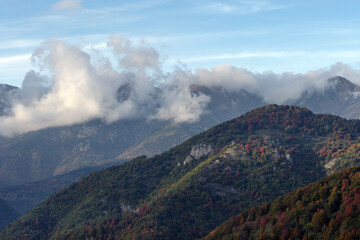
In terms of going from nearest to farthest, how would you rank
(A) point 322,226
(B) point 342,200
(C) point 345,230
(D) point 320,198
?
(C) point 345,230
(A) point 322,226
(B) point 342,200
(D) point 320,198

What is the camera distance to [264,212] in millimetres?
199250

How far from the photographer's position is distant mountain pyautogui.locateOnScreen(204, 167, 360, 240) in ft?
491

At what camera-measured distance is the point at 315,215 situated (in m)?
162

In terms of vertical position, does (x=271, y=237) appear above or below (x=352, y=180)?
below

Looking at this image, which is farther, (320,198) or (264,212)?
(264,212)

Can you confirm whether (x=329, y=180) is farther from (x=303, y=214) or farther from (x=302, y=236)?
(x=302, y=236)

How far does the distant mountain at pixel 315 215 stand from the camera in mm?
149625

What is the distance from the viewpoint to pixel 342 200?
167 meters

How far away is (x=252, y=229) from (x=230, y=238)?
34.3ft

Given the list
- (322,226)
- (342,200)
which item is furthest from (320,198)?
(322,226)

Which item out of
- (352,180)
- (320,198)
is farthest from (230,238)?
(352,180)

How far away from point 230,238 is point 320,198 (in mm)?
37938

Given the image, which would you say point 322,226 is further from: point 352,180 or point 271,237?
point 352,180

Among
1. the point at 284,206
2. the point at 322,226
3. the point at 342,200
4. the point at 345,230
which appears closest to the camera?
the point at 345,230
